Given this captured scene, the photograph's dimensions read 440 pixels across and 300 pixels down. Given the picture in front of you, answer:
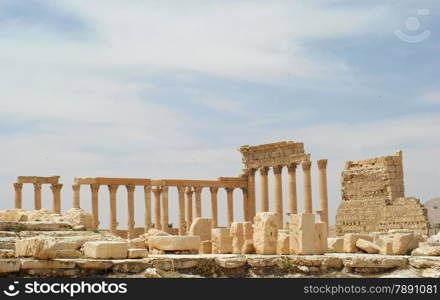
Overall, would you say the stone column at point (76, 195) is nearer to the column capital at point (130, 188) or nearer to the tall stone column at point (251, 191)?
the column capital at point (130, 188)

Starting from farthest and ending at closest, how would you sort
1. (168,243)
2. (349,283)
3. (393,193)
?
(393,193)
(168,243)
(349,283)

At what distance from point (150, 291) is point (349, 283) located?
5.03 meters

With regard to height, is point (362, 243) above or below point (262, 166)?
below

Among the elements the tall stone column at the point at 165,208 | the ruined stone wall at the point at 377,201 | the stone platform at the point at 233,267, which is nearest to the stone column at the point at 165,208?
the tall stone column at the point at 165,208

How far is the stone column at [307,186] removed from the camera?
5349cm

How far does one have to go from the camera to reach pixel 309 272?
1035 inches

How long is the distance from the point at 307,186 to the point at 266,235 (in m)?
24.7

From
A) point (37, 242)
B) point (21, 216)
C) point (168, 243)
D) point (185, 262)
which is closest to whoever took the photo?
point (37, 242)

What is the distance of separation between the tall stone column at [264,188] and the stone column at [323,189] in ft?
19.6

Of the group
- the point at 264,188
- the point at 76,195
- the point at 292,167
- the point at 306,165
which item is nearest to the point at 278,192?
the point at 264,188

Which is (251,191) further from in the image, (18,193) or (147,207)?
(18,193)

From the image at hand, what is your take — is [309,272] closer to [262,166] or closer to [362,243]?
[362,243]

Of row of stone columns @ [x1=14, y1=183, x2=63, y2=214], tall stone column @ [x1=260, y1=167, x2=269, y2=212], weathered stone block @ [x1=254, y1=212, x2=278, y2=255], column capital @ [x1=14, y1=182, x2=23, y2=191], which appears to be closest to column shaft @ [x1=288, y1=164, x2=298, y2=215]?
tall stone column @ [x1=260, y1=167, x2=269, y2=212]

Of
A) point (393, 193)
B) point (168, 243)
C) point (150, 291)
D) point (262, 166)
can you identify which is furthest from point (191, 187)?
point (150, 291)
